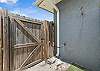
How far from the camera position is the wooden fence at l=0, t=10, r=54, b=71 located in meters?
4.47

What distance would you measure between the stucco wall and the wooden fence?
1.02 m

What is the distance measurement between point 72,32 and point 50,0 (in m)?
2.41

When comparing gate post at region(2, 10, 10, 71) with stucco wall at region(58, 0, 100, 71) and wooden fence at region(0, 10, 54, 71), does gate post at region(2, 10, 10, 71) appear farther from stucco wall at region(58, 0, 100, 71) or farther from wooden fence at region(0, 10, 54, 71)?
stucco wall at region(58, 0, 100, 71)

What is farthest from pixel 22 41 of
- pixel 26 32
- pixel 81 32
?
pixel 81 32

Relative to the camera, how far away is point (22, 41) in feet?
18.2

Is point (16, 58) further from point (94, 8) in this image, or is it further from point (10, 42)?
point (94, 8)

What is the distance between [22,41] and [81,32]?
287cm

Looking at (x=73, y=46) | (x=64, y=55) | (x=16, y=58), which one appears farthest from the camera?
(x=64, y=55)

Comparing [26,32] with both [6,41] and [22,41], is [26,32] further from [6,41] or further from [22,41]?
[6,41]

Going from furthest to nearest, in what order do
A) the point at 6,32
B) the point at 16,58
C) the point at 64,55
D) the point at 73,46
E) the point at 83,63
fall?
1. the point at 64,55
2. the point at 73,46
3. the point at 83,63
4. the point at 16,58
5. the point at 6,32

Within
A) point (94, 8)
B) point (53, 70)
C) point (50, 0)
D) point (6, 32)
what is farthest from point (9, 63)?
point (50, 0)

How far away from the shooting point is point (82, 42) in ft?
21.0

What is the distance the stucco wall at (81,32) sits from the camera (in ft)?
18.7

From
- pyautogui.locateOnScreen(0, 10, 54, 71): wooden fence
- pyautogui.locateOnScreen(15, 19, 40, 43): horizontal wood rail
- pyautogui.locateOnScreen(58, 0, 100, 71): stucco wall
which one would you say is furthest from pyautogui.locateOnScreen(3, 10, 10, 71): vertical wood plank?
pyautogui.locateOnScreen(58, 0, 100, 71): stucco wall
